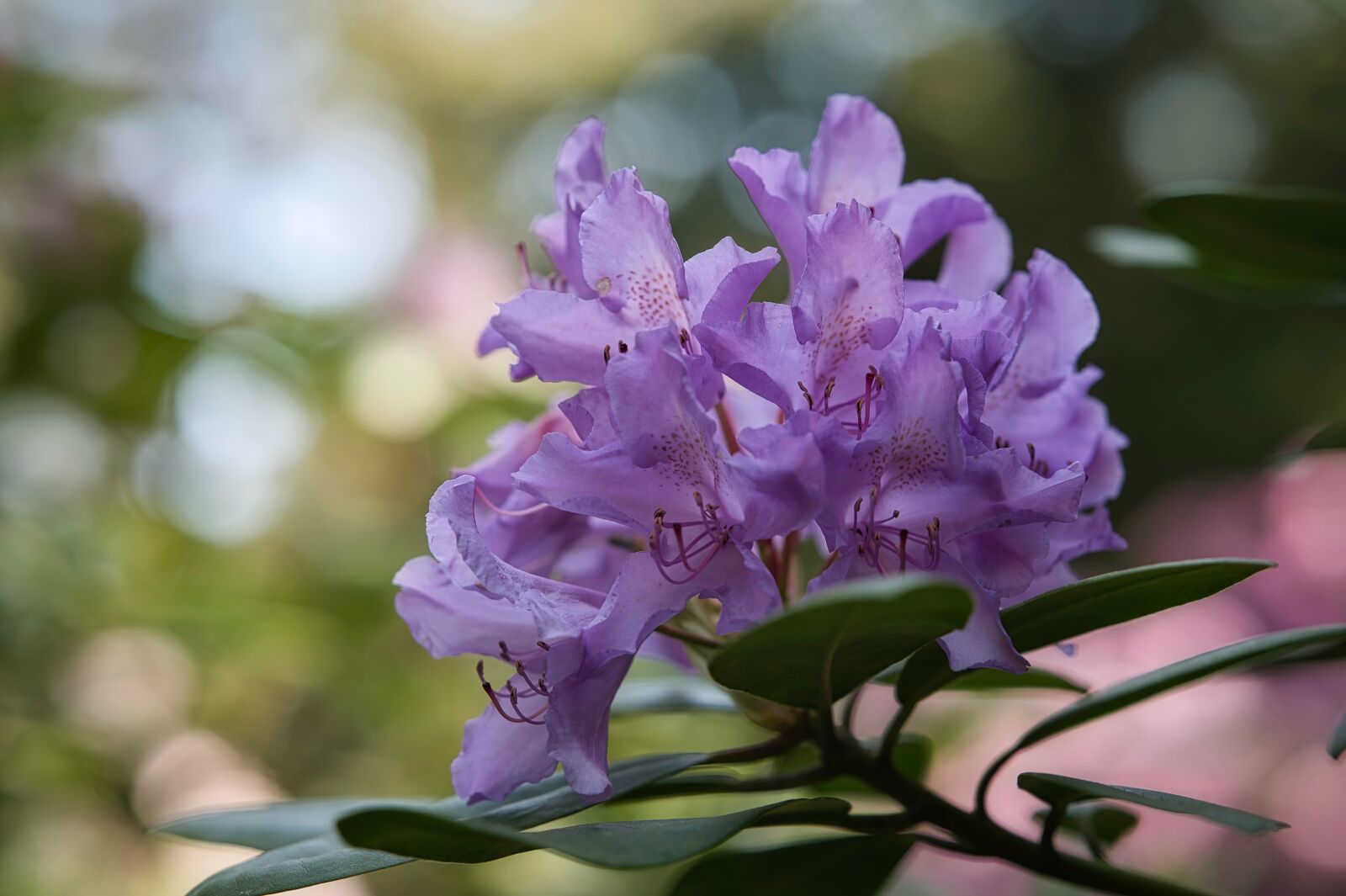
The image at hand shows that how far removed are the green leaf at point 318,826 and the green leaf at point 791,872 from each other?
73mm

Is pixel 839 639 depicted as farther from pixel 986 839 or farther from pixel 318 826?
pixel 318 826

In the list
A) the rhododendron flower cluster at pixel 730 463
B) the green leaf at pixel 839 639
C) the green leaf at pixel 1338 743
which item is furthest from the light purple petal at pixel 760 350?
the green leaf at pixel 1338 743

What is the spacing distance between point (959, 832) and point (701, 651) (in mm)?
161

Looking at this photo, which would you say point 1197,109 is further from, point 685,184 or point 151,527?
point 151,527

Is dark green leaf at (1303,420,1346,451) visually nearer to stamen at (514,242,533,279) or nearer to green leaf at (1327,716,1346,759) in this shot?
green leaf at (1327,716,1346,759)

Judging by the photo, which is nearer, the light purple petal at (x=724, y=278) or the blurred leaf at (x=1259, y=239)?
the light purple petal at (x=724, y=278)

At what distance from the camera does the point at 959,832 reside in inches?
23.4

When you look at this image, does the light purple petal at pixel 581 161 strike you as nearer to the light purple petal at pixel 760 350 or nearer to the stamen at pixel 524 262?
the stamen at pixel 524 262

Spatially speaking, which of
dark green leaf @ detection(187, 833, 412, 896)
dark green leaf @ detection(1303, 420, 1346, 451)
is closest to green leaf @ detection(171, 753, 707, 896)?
dark green leaf @ detection(187, 833, 412, 896)

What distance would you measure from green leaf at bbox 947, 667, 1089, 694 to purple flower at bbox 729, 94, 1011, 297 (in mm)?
233

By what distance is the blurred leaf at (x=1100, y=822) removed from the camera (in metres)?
0.76

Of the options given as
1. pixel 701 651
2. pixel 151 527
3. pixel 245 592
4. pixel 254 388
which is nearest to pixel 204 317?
pixel 254 388

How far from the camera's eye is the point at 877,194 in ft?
2.15

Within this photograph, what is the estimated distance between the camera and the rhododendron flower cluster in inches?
19.4
